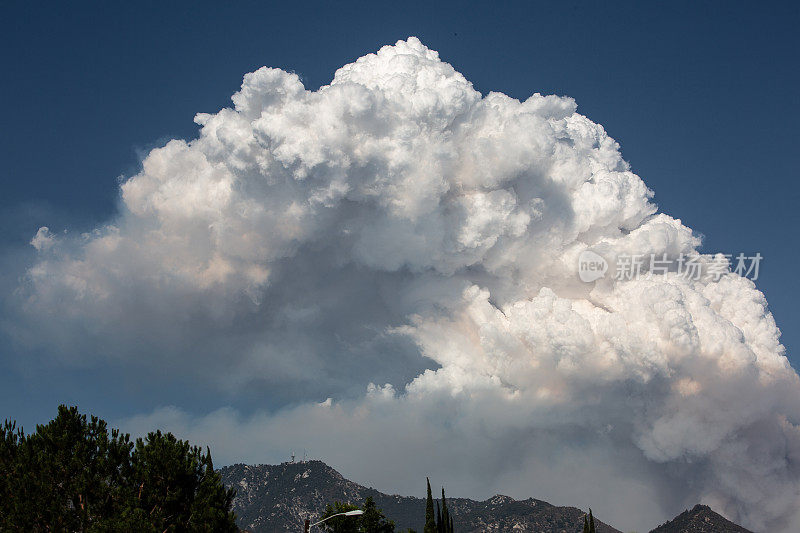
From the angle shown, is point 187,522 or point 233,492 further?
point 233,492

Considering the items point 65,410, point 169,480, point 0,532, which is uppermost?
Result: point 65,410

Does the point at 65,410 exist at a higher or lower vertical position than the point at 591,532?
higher

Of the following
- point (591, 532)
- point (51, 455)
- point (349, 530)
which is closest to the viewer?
point (51, 455)

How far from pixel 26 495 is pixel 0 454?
739 centimetres

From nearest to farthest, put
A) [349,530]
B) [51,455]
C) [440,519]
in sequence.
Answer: [51,455] → [349,530] → [440,519]

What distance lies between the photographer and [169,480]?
47156mm

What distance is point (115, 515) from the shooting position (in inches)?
1766

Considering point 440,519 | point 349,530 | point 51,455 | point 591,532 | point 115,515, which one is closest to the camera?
point 115,515

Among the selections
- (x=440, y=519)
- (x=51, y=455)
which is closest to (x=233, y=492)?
(x=51, y=455)

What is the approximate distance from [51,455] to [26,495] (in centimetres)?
306

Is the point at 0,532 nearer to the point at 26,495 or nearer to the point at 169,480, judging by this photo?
the point at 26,495

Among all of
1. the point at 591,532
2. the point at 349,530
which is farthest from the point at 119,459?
the point at 591,532

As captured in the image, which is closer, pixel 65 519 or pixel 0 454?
pixel 65 519

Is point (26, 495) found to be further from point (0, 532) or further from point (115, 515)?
point (115, 515)
